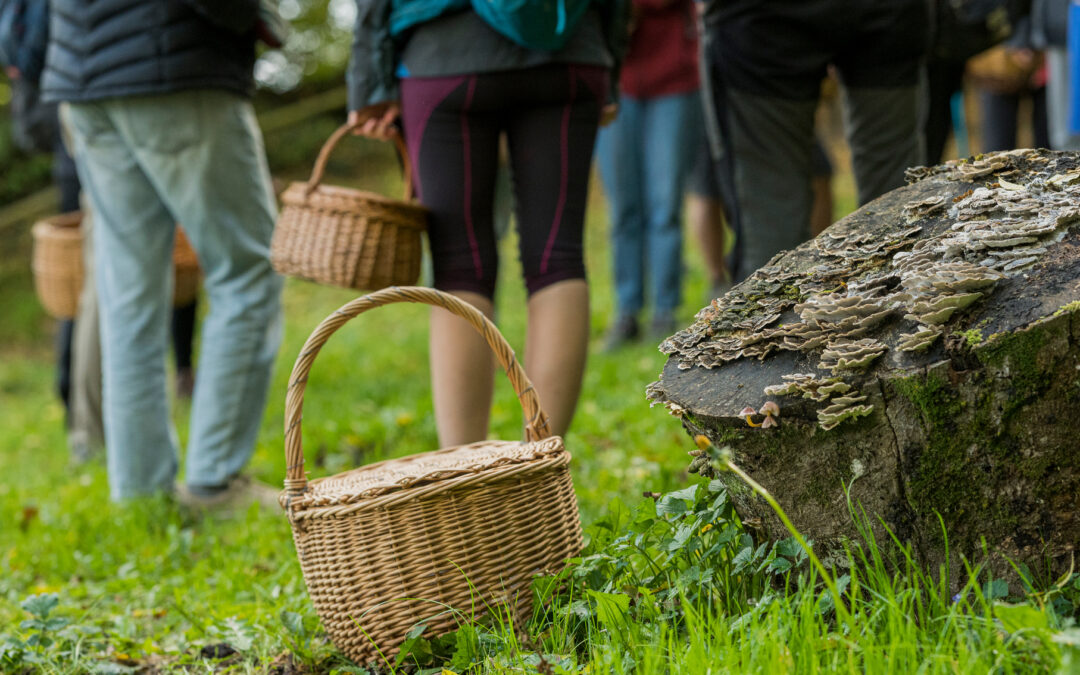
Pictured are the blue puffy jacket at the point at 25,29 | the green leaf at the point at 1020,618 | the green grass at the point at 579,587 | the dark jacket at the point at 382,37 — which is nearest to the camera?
the green leaf at the point at 1020,618

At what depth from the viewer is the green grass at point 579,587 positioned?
132 cm

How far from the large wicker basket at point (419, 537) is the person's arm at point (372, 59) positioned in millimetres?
791

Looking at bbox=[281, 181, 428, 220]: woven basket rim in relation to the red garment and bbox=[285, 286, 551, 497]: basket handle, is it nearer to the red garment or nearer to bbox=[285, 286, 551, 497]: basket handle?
bbox=[285, 286, 551, 497]: basket handle

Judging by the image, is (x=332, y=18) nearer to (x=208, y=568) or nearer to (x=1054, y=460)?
(x=208, y=568)

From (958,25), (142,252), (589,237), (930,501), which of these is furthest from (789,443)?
(589,237)

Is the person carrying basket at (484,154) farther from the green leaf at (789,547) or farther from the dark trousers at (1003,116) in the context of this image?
the dark trousers at (1003,116)

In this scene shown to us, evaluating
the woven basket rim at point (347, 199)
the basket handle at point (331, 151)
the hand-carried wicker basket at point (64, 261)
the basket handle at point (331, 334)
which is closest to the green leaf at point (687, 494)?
the basket handle at point (331, 334)

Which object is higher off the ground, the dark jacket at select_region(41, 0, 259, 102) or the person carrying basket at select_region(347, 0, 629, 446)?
the dark jacket at select_region(41, 0, 259, 102)

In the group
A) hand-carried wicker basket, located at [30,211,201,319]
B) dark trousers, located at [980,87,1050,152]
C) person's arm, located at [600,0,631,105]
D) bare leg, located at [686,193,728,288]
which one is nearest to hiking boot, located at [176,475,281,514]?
hand-carried wicker basket, located at [30,211,201,319]

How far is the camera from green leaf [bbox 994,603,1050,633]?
47.1 inches

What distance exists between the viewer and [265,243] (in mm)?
3045

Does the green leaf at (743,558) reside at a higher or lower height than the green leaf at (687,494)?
lower

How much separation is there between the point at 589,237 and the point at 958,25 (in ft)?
20.0

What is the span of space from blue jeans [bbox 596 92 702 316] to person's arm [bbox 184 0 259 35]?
2.04 meters
